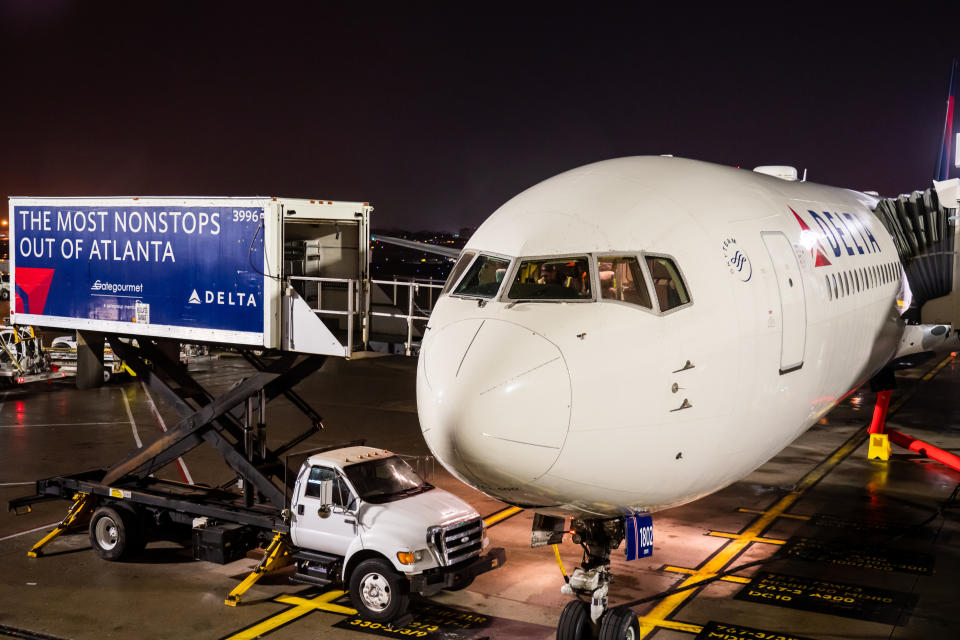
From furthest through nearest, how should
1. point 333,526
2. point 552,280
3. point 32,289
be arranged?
1. point 32,289
2. point 333,526
3. point 552,280

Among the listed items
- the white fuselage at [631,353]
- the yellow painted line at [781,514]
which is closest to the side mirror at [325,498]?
the white fuselage at [631,353]

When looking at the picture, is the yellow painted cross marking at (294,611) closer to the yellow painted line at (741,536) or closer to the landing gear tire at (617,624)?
the landing gear tire at (617,624)

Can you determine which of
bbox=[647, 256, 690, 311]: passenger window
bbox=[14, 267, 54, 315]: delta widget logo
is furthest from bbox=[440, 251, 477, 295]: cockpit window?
bbox=[14, 267, 54, 315]: delta widget logo

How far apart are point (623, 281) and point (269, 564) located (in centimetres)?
874

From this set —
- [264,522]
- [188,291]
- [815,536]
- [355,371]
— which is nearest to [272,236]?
[188,291]

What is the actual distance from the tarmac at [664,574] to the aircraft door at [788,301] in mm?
4769

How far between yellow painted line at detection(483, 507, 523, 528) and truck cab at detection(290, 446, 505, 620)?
290 centimetres

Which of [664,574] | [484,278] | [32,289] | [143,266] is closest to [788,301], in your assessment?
[484,278]

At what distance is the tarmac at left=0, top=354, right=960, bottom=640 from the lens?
12969mm

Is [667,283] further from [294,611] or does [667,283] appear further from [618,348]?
[294,611]

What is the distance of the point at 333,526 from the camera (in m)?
14.0

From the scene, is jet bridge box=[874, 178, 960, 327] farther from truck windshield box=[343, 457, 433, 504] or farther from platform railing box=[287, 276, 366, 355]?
platform railing box=[287, 276, 366, 355]

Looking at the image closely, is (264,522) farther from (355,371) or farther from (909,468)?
(355,371)

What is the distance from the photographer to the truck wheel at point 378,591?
13.1 metres
